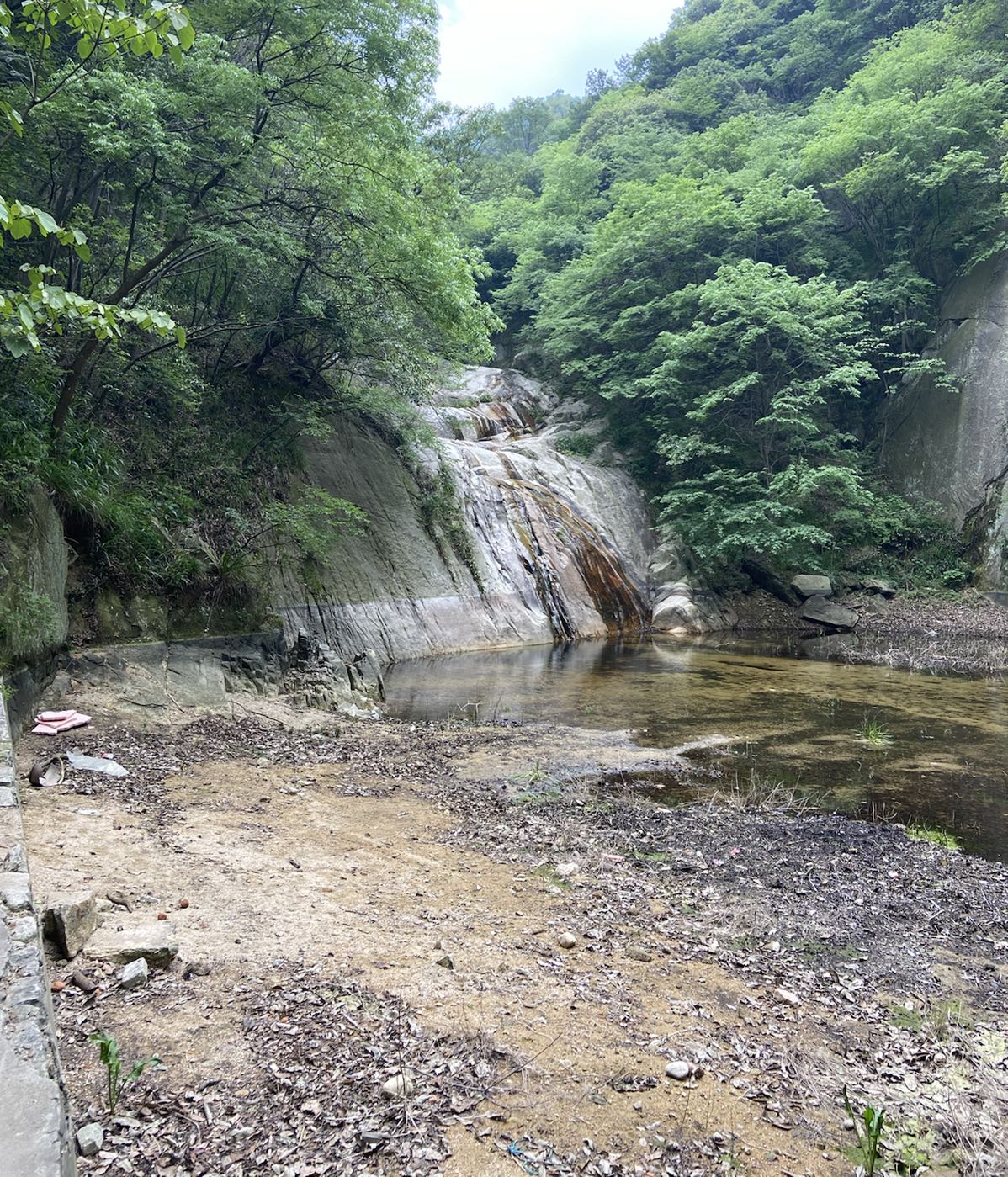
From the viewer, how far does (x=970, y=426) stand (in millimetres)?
23344

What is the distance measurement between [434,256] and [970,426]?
1963cm

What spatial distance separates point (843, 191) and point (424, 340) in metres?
19.7

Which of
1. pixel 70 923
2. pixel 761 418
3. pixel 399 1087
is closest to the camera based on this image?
pixel 399 1087

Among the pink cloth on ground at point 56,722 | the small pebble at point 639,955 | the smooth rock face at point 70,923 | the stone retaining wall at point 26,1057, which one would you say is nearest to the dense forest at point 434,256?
the pink cloth on ground at point 56,722

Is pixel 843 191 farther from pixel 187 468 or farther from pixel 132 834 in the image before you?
pixel 132 834

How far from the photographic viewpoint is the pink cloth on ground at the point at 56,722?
6.61 m

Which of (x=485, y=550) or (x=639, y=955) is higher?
(x=485, y=550)

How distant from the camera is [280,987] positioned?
3164mm

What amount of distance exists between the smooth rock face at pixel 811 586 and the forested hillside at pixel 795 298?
2.27 feet

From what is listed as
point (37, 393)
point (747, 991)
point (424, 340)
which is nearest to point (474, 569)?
point (424, 340)

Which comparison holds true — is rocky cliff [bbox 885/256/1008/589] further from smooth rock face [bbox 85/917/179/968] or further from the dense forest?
smooth rock face [bbox 85/917/179/968]

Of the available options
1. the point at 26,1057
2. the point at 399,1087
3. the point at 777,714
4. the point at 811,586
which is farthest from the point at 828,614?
the point at 26,1057

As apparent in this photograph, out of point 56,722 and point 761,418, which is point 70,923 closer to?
point 56,722

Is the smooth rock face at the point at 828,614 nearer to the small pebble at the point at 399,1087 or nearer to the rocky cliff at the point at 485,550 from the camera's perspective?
the rocky cliff at the point at 485,550
